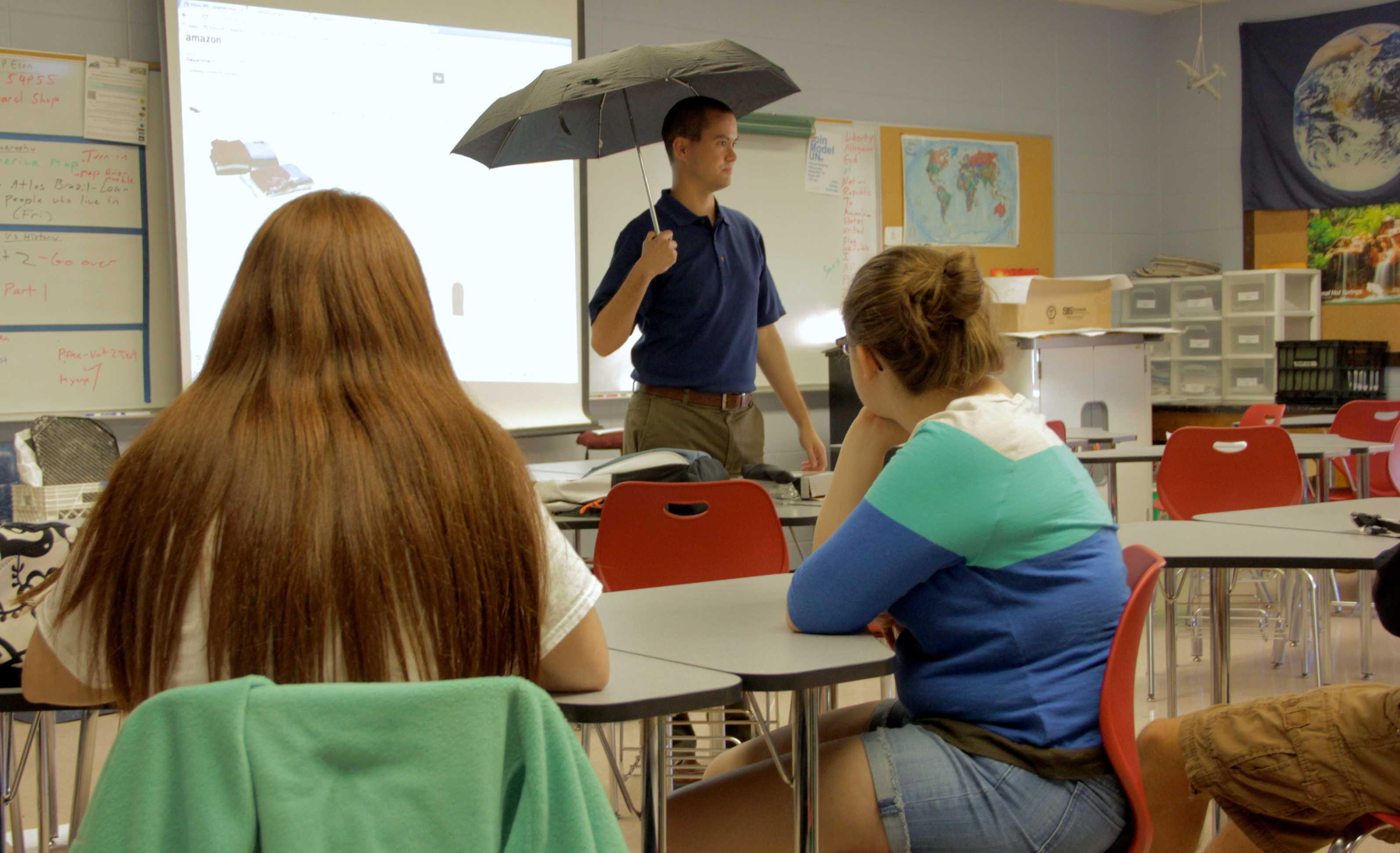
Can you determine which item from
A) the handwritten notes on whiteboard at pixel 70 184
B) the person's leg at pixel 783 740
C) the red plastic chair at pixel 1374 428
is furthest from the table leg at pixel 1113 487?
the handwritten notes on whiteboard at pixel 70 184

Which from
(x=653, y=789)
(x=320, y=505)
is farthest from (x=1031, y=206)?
(x=320, y=505)

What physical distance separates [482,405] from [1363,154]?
279 inches

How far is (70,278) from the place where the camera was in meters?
4.18

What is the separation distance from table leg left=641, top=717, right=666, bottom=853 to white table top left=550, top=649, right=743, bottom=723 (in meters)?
0.07

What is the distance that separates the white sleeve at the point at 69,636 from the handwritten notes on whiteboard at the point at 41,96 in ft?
12.3

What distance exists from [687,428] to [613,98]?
0.92 metres

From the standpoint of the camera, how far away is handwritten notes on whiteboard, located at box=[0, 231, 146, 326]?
4.09 m

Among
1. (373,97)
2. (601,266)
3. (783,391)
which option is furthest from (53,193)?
(783,391)

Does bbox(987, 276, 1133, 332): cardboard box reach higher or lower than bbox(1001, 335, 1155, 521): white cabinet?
higher

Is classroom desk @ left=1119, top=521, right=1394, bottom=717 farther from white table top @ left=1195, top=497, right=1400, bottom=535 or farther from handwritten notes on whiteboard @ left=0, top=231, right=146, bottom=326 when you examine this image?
handwritten notes on whiteboard @ left=0, top=231, right=146, bottom=326

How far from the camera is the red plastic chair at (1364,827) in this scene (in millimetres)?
1475

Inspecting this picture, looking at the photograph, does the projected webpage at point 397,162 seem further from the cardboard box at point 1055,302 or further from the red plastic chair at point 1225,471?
the red plastic chair at point 1225,471

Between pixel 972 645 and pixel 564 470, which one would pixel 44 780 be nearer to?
pixel 564 470

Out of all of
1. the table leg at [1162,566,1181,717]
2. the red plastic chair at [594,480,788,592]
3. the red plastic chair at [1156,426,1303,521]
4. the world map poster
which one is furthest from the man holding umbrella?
the world map poster
